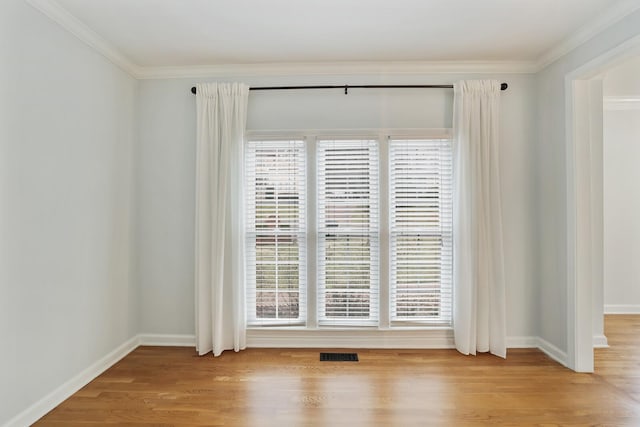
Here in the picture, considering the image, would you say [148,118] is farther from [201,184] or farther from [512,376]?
[512,376]

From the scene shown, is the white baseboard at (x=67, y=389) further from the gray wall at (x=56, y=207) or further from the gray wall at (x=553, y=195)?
the gray wall at (x=553, y=195)

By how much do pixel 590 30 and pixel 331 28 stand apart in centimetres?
196

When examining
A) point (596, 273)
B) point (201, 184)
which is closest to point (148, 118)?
point (201, 184)

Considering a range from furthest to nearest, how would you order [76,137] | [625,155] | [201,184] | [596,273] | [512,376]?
[625,155]
[596,273]
[201,184]
[512,376]
[76,137]

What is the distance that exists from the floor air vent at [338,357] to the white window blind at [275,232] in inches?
15.8

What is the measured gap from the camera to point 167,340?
3363 millimetres

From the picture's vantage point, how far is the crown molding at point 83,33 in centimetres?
227

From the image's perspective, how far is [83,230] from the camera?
2625 mm

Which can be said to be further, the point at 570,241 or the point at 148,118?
the point at 148,118

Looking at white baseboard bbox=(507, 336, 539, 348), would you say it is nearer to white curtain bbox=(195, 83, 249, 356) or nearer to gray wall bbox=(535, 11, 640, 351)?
gray wall bbox=(535, 11, 640, 351)

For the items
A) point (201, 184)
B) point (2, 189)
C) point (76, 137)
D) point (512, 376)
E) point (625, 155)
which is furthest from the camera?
point (625, 155)

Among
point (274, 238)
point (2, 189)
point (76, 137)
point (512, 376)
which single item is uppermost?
point (76, 137)

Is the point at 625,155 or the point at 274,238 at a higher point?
the point at 625,155

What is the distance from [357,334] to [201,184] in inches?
80.5
